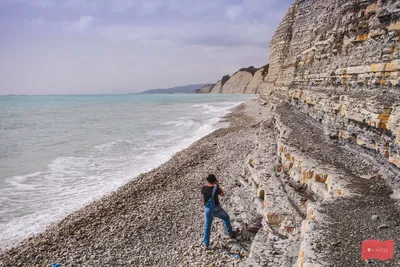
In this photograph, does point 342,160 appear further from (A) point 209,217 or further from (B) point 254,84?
(B) point 254,84

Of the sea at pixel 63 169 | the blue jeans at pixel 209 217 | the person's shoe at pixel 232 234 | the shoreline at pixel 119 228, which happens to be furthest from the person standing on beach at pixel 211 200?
the sea at pixel 63 169

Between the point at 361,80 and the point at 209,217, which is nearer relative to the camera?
the point at 209,217

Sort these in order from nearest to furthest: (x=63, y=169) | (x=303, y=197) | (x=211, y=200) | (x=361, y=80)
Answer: (x=211, y=200)
(x=303, y=197)
(x=361, y=80)
(x=63, y=169)

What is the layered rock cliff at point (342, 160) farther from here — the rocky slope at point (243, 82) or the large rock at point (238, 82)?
the large rock at point (238, 82)

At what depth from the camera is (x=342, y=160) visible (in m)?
7.34

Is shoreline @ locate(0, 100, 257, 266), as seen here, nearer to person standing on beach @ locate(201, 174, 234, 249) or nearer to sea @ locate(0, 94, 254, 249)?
person standing on beach @ locate(201, 174, 234, 249)

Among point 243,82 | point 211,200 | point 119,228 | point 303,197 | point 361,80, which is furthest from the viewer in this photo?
point 243,82

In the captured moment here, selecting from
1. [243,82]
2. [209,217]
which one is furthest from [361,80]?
[243,82]

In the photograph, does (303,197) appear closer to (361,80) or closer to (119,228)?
(361,80)

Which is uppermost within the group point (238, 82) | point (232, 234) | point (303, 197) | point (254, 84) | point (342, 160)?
point (238, 82)

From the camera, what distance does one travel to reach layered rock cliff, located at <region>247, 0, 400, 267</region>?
4.23m

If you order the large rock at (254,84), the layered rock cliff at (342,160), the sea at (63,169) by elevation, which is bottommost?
the sea at (63,169)

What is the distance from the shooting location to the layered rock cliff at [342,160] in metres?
4.23

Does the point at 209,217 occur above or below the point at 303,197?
below
